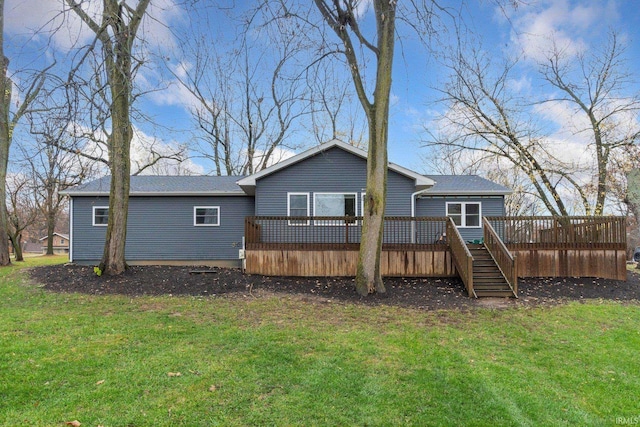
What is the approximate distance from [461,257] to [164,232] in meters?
10.9

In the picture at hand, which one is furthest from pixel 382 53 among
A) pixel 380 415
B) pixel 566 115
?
pixel 566 115

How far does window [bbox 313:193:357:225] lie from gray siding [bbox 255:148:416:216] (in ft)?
0.46

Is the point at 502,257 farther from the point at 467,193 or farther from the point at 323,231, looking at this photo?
the point at 323,231

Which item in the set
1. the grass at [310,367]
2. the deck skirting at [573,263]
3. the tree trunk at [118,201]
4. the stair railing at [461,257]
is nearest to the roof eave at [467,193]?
the stair railing at [461,257]

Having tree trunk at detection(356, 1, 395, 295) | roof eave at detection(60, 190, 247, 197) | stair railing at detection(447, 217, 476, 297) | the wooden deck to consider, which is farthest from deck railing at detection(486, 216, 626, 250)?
roof eave at detection(60, 190, 247, 197)

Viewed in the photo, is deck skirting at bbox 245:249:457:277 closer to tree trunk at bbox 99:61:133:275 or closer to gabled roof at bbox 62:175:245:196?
tree trunk at bbox 99:61:133:275

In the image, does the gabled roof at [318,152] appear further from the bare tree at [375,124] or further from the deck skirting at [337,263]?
the bare tree at [375,124]

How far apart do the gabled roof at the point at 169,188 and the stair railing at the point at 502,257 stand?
8783mm

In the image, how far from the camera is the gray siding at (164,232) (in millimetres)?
13859

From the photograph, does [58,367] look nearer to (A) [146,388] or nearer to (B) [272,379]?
(A) [146,388]

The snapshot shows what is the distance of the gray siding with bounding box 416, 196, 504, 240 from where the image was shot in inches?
551

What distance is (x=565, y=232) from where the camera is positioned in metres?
10.3

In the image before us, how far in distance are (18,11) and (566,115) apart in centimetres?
2091

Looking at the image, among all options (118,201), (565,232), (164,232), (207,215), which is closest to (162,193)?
(164,232)
